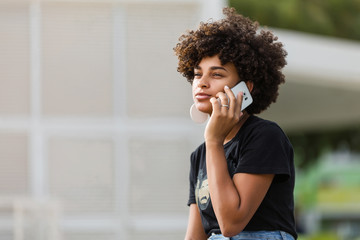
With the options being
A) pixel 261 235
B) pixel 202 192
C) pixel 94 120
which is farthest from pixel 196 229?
pixel 94 120

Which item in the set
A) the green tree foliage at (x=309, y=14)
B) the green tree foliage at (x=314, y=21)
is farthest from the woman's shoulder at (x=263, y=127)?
the green tree foliage at (x=314, y=21)

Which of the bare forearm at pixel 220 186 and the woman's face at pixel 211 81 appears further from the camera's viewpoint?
the woman's face at pixel 211 81

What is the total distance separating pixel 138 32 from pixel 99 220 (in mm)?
2221

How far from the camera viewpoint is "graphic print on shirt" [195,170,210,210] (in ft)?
8.70

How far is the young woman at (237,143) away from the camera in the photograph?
2453 millimetres

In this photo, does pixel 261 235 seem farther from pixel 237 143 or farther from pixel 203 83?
pixel 203 83

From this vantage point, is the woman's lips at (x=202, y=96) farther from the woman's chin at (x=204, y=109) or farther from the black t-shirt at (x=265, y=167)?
the black t-shirt at (x=265, y=167)

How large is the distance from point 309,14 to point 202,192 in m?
17.8

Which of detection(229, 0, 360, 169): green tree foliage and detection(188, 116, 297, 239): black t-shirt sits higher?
detection(229, 0, 360, 169): green tree foliage

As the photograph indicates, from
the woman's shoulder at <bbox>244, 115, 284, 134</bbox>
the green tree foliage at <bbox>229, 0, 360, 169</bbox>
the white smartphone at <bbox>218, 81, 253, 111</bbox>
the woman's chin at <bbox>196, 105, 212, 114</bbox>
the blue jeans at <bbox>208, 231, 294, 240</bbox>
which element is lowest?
the blue jeans at <bbox>208, 231, 294, 240</bbox>

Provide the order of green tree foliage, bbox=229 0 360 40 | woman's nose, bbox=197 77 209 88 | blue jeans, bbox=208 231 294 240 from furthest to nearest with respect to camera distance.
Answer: green tree foliage, bbox=229 0 360 40 < woman's nose, bbox=197 77 209 88 < blue jeans, bbox=208 231 294 240

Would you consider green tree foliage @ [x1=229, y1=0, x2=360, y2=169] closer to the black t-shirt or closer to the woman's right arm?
the woman's right arm

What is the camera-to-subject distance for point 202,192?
268 cm

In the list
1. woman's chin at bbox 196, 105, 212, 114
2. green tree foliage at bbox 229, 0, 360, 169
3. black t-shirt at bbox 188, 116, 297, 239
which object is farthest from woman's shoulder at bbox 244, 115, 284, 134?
green tree foliage at bbox 229, 0, 360, 169
